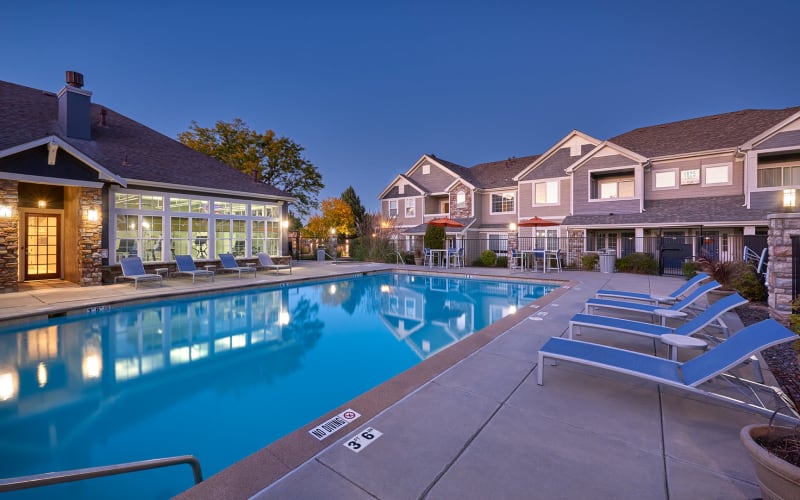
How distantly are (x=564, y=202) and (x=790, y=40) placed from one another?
40.9m

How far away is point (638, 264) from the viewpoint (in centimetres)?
1527

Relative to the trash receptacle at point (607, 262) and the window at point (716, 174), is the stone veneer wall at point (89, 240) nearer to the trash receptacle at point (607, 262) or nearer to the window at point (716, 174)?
the trash receptacle at point (607, 262)

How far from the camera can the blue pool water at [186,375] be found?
3393mm

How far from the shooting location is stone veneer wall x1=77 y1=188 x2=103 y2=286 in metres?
11.0

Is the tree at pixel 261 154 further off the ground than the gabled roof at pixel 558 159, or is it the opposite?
the tree at pixel 261 154

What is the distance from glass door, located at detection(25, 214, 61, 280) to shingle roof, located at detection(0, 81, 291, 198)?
2606mm

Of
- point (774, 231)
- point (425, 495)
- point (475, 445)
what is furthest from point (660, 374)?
point (774, 231)

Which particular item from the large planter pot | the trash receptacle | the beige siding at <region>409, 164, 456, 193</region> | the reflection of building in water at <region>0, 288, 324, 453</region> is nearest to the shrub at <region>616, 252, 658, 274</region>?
the trash receptacle

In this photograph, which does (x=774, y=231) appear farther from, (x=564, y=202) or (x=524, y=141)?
(x=524, y=141)

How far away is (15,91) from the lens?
13.1 meters

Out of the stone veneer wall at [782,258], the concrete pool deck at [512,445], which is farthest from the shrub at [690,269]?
the concrete pool deck at [512,445]

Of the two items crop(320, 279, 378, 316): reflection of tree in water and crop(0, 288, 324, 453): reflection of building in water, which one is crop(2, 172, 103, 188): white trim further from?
crop(320, 279, 378, 316): reflection of tree in water

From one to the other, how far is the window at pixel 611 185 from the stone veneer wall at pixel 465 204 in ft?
23.1

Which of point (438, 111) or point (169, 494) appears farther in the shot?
point (438, 111)
